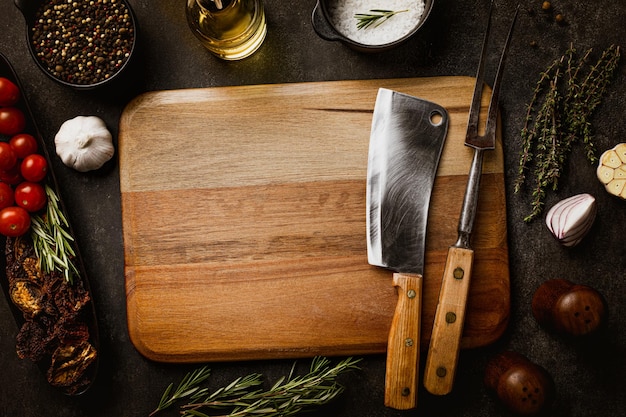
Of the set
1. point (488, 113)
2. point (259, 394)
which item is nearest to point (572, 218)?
point (488, 113)

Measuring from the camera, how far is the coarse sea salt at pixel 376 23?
122 centimetres

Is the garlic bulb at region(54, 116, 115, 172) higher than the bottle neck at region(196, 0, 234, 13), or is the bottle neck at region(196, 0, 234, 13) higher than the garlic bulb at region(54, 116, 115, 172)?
the bottle neck at region(196, 0, 234, 13)

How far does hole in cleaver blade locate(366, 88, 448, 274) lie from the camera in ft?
3.92

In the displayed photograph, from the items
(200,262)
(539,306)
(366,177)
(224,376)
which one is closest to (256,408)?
(224,376)

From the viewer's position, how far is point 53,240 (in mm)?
1237

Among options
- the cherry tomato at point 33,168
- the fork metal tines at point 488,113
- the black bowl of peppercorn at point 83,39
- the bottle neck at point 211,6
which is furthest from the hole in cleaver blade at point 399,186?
the cherry tomato at point 33,168

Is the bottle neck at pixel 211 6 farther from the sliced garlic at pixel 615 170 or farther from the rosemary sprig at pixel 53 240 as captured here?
the sliced garlic at pixel 615 170

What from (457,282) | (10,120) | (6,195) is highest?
(10,120)

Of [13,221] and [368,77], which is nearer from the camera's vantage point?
A: [13,221]

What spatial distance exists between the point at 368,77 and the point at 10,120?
86 cm

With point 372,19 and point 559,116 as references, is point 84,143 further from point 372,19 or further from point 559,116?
point 559,116

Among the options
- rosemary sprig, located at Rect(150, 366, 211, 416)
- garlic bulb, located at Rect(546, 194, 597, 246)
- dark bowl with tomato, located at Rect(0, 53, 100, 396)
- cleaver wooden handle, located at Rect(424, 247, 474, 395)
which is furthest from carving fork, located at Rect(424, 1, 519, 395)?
dark bowl with tomato, located at Rect(0, 53, 100, 396)

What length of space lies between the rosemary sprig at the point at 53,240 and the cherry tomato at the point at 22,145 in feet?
0.30

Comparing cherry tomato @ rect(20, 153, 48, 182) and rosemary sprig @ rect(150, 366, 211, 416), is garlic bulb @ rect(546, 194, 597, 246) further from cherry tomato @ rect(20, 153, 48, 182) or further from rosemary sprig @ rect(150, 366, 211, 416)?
cherry tomato @ rect(20, 153, 48, 182)
